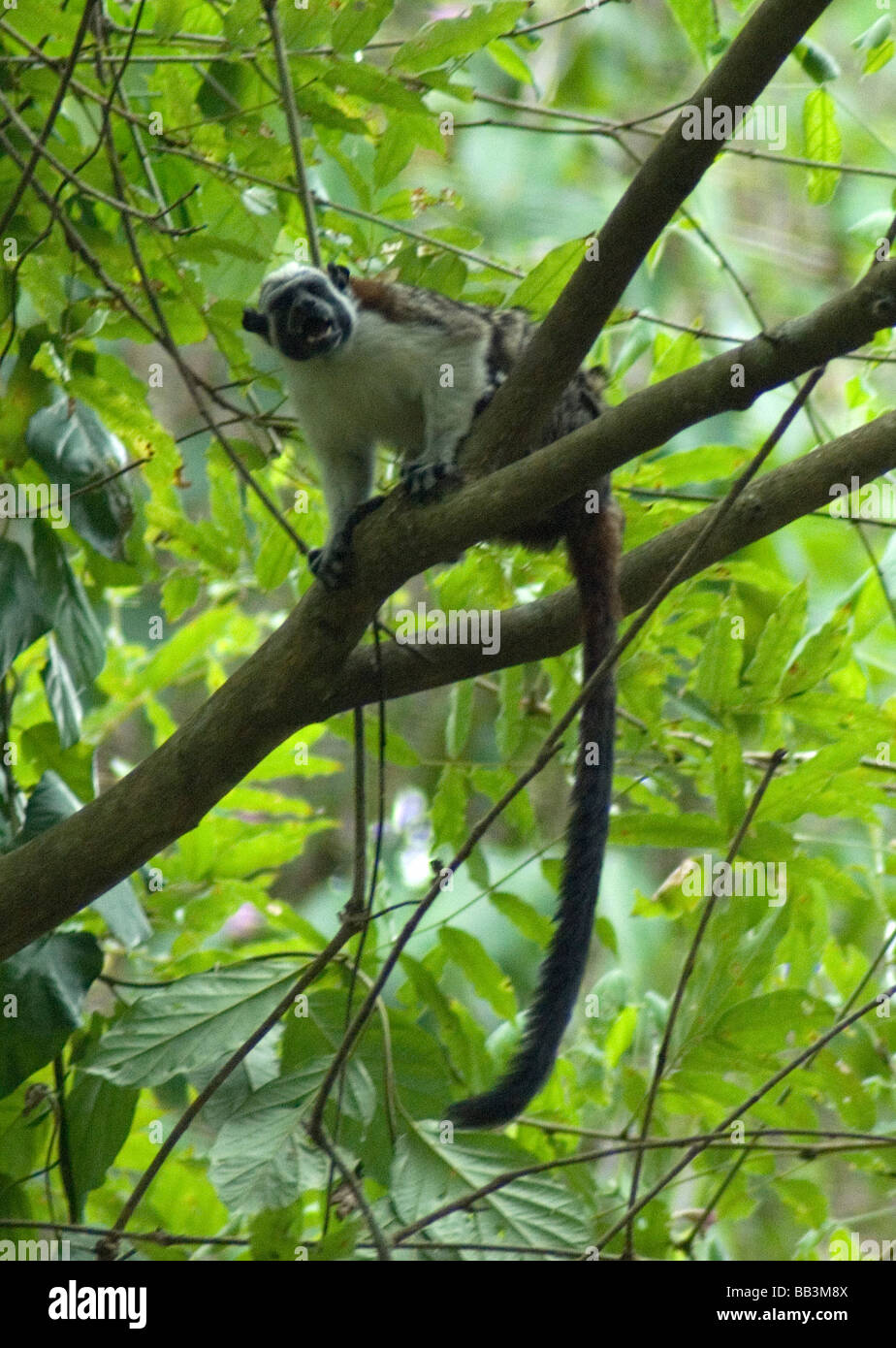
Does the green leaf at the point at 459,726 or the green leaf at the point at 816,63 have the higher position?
the green leaf at the point at 816,63

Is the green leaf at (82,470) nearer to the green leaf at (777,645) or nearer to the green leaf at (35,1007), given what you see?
the green leaf at (35,1007)

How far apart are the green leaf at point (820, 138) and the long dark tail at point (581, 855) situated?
2.51ft

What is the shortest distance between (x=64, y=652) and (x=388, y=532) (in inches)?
36.3

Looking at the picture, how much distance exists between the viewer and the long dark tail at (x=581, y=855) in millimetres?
2285

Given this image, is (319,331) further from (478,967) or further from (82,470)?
(478,967)

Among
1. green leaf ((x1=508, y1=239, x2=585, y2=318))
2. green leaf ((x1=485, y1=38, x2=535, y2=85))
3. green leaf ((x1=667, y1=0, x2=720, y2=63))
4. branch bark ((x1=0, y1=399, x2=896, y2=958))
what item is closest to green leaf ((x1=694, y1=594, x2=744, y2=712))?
branch bark ((x1=0, y1=399, x2=896, y2=958))

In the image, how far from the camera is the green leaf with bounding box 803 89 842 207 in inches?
109

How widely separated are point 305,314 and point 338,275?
5.3 inches

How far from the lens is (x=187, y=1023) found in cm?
252

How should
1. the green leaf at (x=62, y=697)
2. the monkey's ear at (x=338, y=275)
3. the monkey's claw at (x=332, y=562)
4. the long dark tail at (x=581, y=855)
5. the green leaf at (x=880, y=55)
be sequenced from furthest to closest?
the monkey's ear at (x=338, y=275), the green leaf at (x=62, y=697), the green leaf at (x=880, y=55), the long dark tail at (x=581, y=855), the monkey's claw at (x=332, y=562)

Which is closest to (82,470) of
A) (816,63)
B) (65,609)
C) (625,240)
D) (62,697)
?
(65,609)

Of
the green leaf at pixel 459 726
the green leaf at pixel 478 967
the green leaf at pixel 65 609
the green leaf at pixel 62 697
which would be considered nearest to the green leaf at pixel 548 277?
the green leaf at pixel 459 726

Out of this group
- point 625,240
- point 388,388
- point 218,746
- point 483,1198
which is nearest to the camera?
point 625,240
